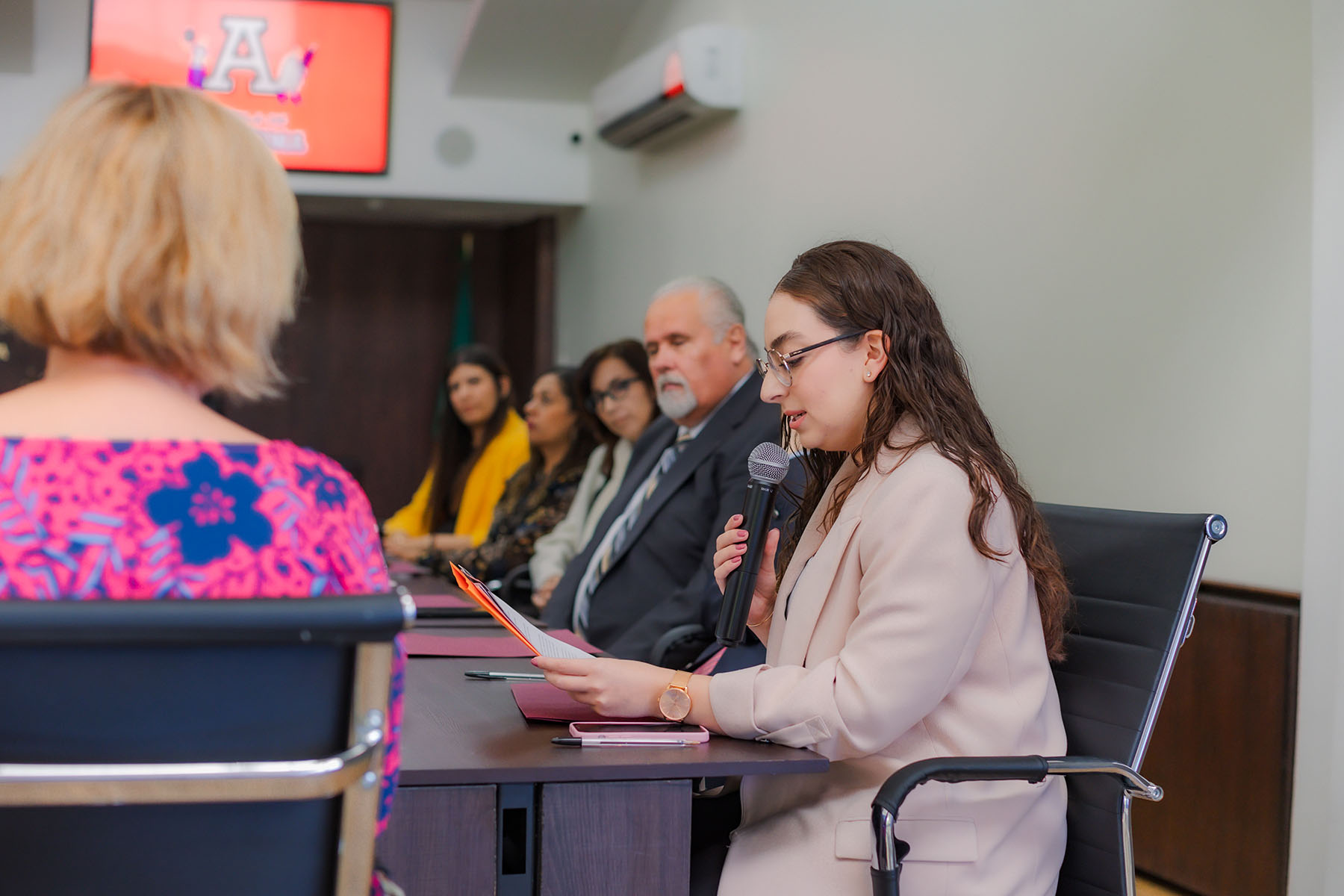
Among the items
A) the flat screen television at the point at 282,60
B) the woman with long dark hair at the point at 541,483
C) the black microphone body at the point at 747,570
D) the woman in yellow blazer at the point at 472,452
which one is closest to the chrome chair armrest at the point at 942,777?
the black microphone body at the point at 747,570

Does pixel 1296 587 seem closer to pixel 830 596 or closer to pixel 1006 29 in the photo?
pixel 830 596

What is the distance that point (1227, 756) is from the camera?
248cm

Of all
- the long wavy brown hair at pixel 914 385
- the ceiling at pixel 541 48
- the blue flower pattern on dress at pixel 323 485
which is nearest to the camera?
the blue flower pattern on dress at pixel 323 485

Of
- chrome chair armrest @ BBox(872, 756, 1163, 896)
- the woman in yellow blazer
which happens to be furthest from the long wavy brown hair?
the woman in yellow blazer

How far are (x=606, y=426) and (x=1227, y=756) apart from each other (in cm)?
211

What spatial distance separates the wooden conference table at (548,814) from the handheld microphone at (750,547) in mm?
214

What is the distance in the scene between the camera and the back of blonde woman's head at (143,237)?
35.5 inches

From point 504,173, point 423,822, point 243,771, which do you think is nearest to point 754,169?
point 504,173

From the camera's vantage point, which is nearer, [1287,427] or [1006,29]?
[1287,427]

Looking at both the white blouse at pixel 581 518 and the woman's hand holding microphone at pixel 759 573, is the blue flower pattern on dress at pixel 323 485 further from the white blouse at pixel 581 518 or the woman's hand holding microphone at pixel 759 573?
the white blouse at pixel 581 518

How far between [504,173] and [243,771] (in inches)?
239

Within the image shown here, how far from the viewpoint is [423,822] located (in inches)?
51.0

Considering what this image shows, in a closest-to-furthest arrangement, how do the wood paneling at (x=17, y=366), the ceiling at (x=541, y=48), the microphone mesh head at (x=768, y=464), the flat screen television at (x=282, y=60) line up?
1. the microphone mesh head at (x=768, y=464)
2. the ceiling at (x=541, y=48)
3. the flat screen television at (x=282, y=60)
4. the wood paneling at (x=17, y=366)

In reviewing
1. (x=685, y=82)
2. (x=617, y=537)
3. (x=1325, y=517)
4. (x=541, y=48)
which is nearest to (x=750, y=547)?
(x=1325, y=517)
